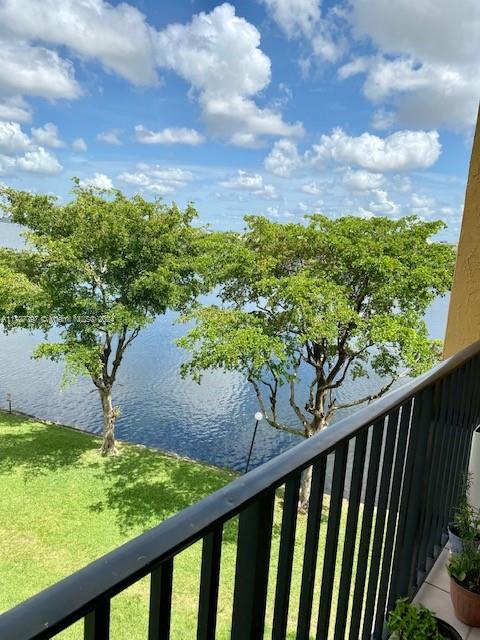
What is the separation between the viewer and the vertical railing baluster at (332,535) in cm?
81

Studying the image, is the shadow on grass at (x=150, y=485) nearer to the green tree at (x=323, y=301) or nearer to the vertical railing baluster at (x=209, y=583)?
the green tree at (x=323, y=301)

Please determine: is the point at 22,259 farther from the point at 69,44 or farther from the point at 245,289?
the point at 69,44

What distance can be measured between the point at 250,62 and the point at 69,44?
8924mm

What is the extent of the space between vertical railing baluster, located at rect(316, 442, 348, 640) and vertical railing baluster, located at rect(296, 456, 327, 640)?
2.1 inches

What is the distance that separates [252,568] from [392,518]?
29.5 inches

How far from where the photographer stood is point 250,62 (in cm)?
1606

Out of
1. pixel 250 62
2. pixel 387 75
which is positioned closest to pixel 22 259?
pixel 250 62

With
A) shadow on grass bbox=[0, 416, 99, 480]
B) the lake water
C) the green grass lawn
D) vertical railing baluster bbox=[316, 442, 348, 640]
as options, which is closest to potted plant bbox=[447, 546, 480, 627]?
vertical railing baluster bbox=[316, 442, 348, 640]

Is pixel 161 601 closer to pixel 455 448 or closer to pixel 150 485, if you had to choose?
pixel 455 448

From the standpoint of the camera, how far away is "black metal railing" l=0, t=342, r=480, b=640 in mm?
373

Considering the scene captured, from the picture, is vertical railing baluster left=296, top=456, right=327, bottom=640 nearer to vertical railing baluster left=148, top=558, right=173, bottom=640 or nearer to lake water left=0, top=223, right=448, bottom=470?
vertical railing baluster left=148, top=558, right=173, bottom=640

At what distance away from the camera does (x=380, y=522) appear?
115 cm

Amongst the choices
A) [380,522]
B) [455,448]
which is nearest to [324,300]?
[455,448]

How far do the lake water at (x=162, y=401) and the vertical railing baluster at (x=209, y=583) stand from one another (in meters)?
9.47
